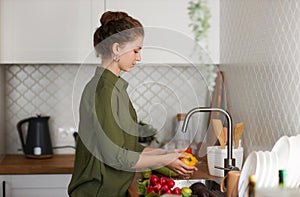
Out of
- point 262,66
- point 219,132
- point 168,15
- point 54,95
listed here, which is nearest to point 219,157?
point 219,132

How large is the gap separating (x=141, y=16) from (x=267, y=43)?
0.96 meters

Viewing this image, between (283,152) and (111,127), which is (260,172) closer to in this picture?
(283,152)

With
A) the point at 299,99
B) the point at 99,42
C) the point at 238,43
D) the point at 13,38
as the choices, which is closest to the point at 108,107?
the point at 99,42

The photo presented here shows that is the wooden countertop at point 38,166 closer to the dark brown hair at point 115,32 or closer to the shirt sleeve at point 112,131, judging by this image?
the shirt sleeve at point 112,131

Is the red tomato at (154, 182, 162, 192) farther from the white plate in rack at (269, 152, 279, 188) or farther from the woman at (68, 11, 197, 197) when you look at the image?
the white plate in rack at (269, 152, 279, 188)

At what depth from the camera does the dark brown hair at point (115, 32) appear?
229 cm

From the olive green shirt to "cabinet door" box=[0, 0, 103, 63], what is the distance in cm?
103

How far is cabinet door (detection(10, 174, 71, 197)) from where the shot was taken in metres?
3.13

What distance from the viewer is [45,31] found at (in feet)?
10.9

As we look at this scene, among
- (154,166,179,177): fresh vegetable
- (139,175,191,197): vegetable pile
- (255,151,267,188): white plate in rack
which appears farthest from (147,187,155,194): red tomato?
(154,166,179,177): fresh vegetable

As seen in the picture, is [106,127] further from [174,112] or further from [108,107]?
[174,112]

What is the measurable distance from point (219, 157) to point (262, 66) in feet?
1.49

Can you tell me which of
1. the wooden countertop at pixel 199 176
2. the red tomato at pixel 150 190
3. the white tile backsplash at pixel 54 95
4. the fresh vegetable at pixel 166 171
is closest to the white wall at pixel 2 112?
the white tile backsplash at pixel 54 95

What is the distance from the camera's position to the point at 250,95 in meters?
2.84
